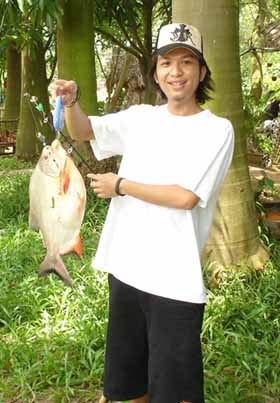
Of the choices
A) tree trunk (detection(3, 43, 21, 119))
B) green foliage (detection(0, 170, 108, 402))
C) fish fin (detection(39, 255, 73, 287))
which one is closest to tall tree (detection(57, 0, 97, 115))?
green foliage (detection(0, 170, 108, 402))

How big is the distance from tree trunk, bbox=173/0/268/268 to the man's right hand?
6.17ft

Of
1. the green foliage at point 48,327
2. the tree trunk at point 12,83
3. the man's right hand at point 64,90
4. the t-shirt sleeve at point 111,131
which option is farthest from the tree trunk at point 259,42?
the man's right hand at point 64,90

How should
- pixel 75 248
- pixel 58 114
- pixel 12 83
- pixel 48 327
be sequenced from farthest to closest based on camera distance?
pixel 12 83, pixel 48 327, pixel 75 248, pixel 58 114

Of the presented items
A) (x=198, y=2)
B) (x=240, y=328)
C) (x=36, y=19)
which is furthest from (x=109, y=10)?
(x=240, y=328)

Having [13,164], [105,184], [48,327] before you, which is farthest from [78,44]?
[13,164]

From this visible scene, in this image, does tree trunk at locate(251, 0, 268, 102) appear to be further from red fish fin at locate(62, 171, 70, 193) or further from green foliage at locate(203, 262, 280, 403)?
red fish fin at locate(62, 171, 70, 193)

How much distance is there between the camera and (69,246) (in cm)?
226

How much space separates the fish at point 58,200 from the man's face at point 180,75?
451 mm

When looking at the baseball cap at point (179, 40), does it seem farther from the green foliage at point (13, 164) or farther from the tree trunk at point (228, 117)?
the green foliage at point (13, 164)

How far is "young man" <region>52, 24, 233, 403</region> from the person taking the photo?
2.02 meters

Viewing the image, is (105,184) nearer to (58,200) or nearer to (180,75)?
(58,200)

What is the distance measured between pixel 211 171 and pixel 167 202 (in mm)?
189

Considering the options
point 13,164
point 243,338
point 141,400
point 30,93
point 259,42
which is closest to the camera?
point 141,400

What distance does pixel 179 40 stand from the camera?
2066 millimetres
